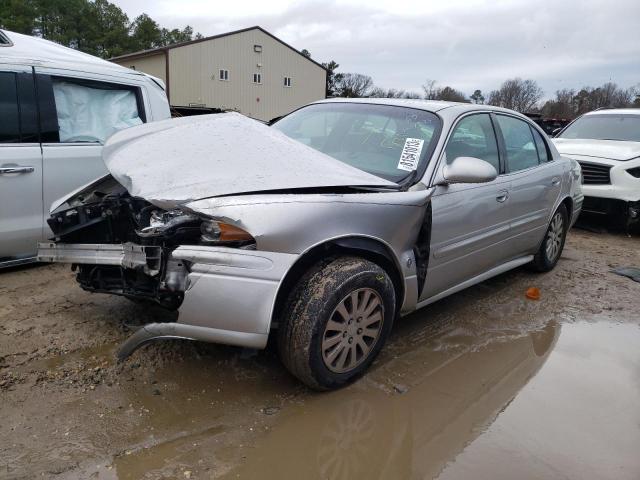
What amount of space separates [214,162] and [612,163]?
6613 millimetres

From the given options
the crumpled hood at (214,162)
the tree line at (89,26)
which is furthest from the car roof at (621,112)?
the tree line at (89,26)

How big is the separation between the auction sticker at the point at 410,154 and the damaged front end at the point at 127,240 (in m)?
1.31

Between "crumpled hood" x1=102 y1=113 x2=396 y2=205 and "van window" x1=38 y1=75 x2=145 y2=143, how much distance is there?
4.13 feet

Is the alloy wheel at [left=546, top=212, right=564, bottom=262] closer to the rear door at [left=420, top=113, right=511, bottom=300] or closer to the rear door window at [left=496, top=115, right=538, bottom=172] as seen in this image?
the rear door window at [left=496, top=115, right=538, bottom=172]

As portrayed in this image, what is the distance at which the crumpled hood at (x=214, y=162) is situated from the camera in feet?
8.64

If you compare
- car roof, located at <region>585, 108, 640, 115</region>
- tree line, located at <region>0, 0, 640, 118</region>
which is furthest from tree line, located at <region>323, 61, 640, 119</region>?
car roof, located at <region>585, 108, 640, 115</region>

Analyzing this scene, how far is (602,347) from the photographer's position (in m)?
3.75

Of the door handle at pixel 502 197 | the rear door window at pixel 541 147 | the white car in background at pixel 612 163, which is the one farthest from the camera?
the white car in background at pixel 612 163

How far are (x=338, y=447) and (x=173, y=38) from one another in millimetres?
66050

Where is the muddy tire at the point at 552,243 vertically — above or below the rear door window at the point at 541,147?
below

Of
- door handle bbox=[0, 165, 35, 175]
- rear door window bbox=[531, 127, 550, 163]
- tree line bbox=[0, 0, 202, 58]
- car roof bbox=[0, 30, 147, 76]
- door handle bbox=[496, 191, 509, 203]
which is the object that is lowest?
door handle bbox=[496, 191, 509, 203]

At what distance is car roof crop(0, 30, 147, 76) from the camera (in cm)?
420

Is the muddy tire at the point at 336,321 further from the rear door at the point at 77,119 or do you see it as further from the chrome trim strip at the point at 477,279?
the rear door at the point at 77,119

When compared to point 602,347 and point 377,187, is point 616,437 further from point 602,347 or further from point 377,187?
point 377,187
